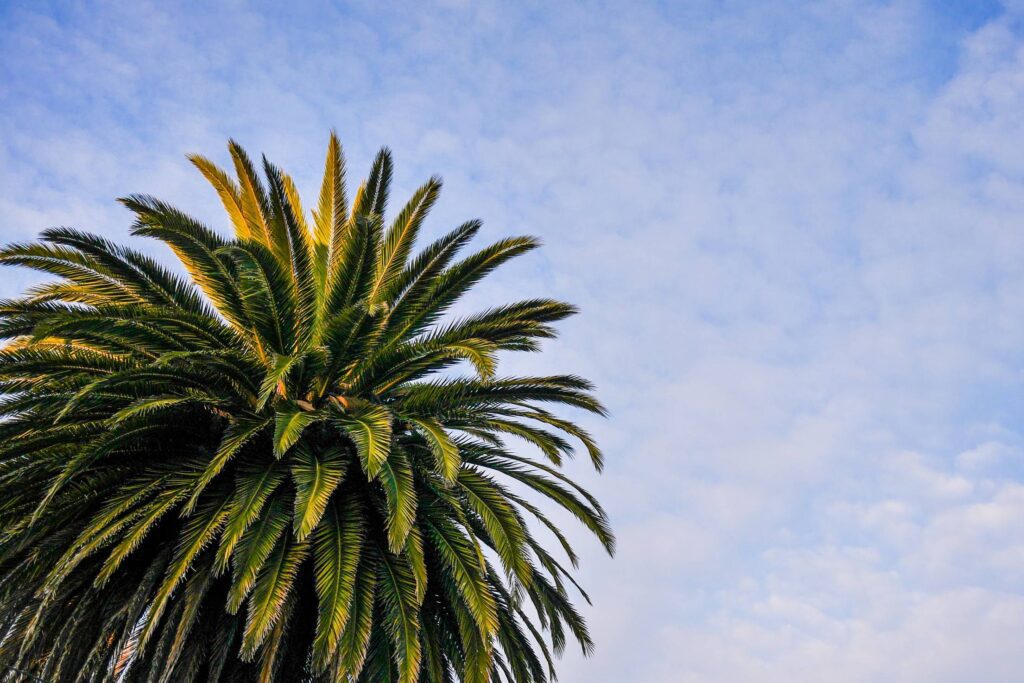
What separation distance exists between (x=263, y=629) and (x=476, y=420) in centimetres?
425

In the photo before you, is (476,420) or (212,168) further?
(212,168)

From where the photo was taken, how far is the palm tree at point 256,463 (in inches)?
408

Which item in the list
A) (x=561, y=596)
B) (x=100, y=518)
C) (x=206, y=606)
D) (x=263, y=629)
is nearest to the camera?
(x=263, y=629)

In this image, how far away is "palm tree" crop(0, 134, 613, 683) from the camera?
10375 mm

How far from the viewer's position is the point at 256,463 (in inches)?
443

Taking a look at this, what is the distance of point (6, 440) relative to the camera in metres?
11.4

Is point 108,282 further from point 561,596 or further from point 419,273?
point 561,596

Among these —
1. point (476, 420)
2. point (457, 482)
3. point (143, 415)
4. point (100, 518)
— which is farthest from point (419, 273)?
point (100, 518)

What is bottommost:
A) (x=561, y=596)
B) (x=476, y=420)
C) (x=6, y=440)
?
(x=6, y=440)

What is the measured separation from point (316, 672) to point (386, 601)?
49.4 inches

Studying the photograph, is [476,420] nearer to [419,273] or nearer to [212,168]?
[419,273]

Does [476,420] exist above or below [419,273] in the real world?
below

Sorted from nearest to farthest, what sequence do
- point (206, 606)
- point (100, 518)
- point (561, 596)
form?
point (100, 518), point (206, 606), point (561, 596)

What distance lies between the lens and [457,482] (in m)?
11.9
